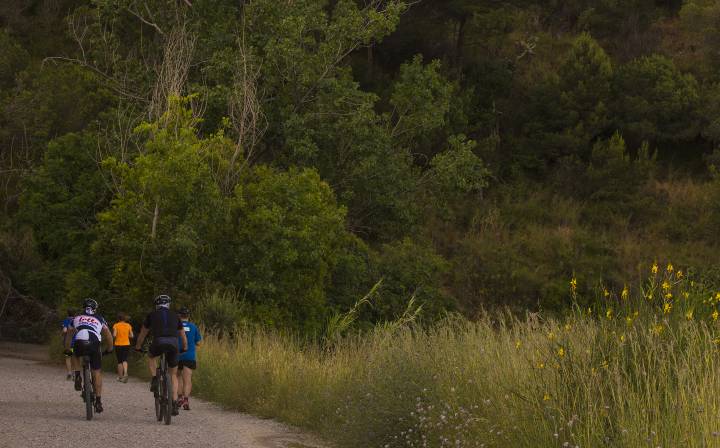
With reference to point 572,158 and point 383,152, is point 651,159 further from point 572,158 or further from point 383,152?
point 383,152

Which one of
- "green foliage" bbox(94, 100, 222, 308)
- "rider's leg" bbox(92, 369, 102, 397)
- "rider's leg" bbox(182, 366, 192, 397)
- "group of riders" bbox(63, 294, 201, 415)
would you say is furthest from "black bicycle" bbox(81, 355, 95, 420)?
"green foliage" bbox(94, 100, 222, 308)

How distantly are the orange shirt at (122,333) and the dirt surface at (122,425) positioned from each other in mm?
1620

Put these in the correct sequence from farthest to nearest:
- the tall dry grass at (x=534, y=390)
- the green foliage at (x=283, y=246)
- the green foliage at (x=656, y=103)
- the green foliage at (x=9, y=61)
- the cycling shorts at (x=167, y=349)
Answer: the green foliage at (x=656, y=103) → the green foliage at (x=9, y=61) → the green foliage at (x=283, y=246) → the cycling shorts at (x=167, y=349) → the tall dry grass at (x=534, y=390)

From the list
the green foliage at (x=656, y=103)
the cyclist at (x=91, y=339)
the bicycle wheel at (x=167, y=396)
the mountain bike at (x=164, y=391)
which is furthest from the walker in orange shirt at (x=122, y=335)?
the green foliage at (x=656, y=103)

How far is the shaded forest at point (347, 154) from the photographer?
111ft

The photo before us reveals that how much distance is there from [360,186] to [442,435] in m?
31.8

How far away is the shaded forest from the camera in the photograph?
34.0 m

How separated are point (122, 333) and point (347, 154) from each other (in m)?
19.7

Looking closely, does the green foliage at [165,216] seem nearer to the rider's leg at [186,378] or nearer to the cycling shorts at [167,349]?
the rider's leg at [186,378]

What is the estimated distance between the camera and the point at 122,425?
16375mm

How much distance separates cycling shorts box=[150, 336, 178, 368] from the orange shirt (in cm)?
914

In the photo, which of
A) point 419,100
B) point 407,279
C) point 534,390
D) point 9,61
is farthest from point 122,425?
point 9,61

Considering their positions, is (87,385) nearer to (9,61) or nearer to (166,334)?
(166,334)

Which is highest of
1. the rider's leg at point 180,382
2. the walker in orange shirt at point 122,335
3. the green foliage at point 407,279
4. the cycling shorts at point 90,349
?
the cycling shorts at point 90,349
